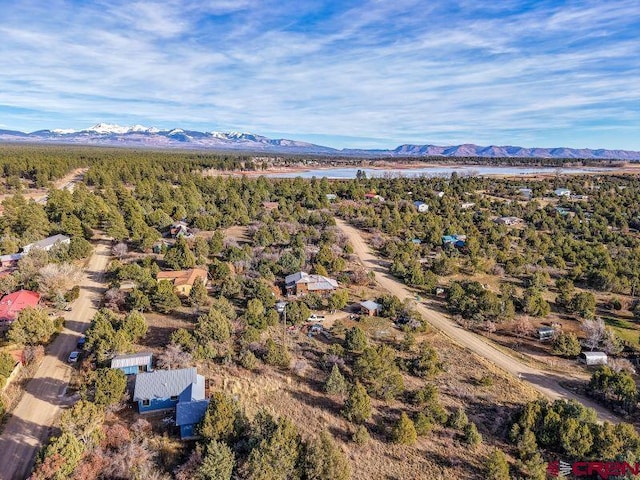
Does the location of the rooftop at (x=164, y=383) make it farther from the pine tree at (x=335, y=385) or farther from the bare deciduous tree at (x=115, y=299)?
the bare deciduous tree at (x=115, y=299)

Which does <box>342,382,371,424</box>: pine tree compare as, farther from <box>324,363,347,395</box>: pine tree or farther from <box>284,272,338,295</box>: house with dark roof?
<box>284,272,338,295</box>: house with dark roof

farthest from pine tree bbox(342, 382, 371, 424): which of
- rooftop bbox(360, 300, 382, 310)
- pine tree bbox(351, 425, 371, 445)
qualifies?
rooftop bbox(360, 300, 382, 310)

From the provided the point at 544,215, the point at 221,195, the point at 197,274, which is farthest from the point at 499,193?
the point at 197,274

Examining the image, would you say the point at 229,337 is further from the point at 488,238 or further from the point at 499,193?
the point at 499,193

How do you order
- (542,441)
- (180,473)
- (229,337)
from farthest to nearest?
(229,337) < (542,441) < (180,473)

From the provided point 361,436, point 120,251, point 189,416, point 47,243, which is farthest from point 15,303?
point 361,436

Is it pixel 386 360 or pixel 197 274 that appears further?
pixel 197 274

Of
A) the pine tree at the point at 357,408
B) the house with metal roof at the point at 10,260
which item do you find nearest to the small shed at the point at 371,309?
the pine tree at the point at 357,408

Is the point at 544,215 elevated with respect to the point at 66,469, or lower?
elevated
